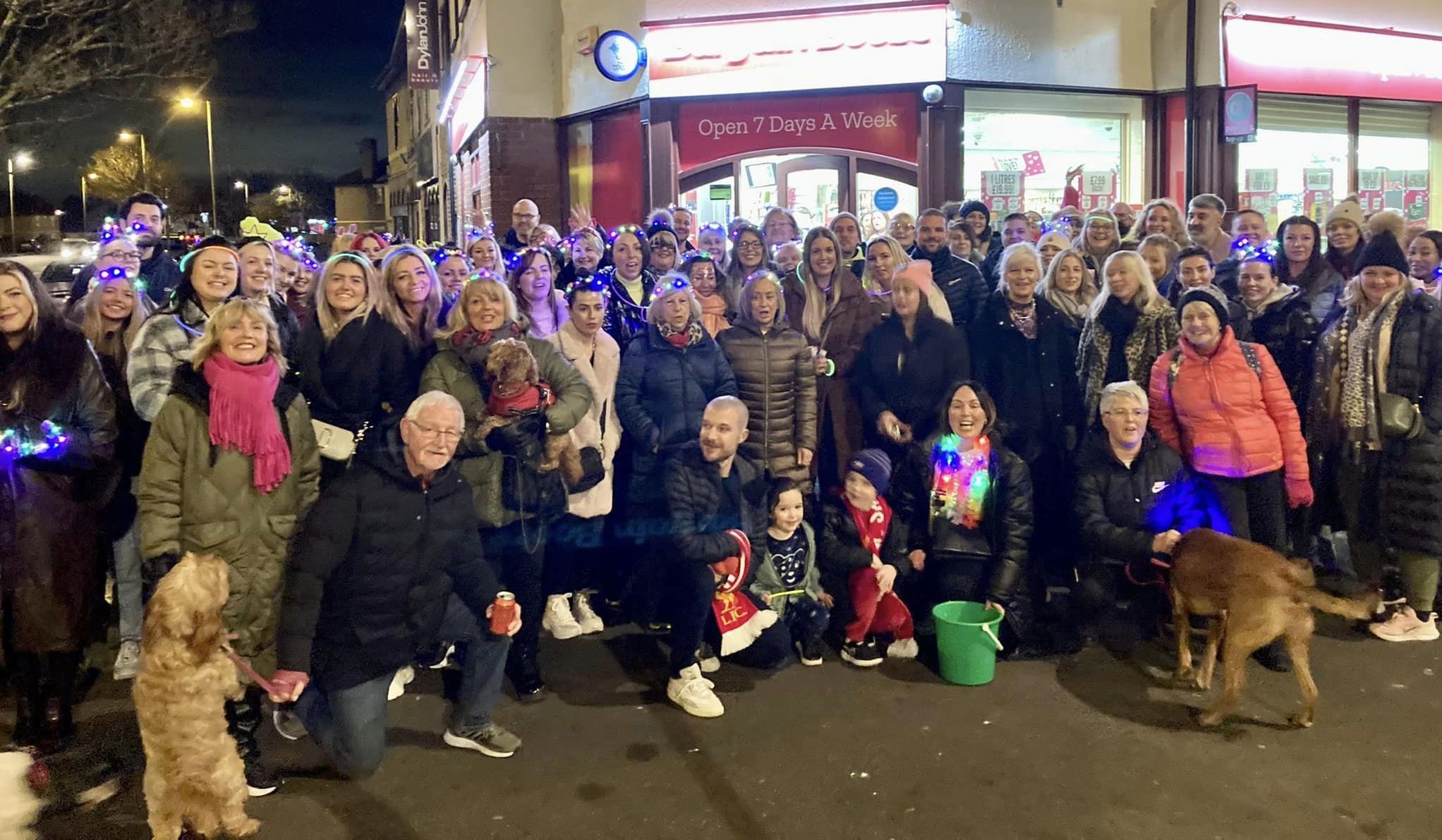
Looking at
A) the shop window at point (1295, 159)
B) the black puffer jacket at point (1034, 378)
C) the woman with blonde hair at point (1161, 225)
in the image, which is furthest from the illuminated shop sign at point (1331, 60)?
the black puffer jacket at point (1034, 378)

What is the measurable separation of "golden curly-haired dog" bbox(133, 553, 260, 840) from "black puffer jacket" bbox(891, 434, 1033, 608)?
11.3 feet

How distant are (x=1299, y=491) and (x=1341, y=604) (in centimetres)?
118

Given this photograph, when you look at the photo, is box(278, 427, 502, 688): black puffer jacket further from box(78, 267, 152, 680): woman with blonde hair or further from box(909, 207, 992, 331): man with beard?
box(909, 207, 992, 331): man with beard

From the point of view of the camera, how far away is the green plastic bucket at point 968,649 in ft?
16.4

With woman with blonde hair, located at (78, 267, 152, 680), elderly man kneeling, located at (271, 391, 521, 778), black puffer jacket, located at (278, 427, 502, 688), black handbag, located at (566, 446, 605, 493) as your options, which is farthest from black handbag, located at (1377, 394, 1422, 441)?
woman with blonde hair, located at (78, 267, 152, 680)

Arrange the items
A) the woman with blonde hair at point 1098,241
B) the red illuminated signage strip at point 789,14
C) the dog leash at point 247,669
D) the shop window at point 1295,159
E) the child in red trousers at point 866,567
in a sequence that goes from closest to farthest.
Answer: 1. the dog leash at point 247,669
2. the child in red trousers at point 866,567
3. the woman with blonde hair at point 1098,241
4. the red illuminated signage strip at point 789,14
5. the shop window at point 1295,159

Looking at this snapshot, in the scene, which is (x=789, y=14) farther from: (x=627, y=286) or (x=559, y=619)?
(x=559, y=619)

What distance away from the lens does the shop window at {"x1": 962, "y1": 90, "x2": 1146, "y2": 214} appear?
12.7 metres

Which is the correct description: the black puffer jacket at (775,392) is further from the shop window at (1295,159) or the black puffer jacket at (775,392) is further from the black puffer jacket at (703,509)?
the shop window at (1295,159)

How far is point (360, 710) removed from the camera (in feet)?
13.3

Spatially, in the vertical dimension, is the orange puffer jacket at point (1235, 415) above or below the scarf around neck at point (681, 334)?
below

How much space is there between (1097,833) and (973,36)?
10530mm

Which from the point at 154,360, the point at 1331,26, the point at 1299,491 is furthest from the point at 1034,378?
the point at 1331,26

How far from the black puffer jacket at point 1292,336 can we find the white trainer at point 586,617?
4.24 metres
